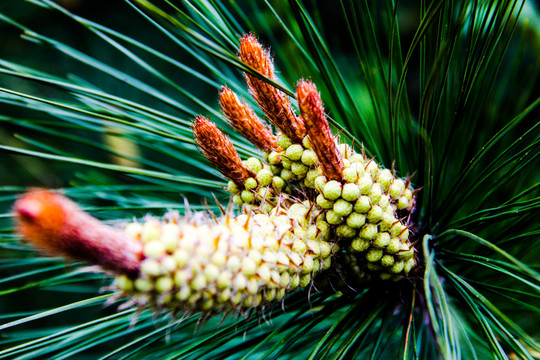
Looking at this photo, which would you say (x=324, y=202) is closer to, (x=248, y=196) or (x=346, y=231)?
(x=346, y=231)

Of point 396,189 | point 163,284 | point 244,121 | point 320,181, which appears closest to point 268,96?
point 244,121

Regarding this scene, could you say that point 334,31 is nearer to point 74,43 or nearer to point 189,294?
point 74,43

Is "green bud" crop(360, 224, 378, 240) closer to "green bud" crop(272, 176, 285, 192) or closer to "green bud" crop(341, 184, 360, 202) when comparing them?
"green bud" crop(341, 184, 360, 202)

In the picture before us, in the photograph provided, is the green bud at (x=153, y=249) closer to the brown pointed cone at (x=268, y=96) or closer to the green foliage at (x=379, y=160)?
the green foliage at (x=379, y=160)

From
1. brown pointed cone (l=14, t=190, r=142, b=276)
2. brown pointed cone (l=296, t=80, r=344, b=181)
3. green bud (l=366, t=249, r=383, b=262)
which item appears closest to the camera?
brown pointed cone (l=14, t=190, r=142, b=276)

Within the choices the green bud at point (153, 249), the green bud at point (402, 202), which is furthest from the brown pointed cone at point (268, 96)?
the green bud at point (153, 249)

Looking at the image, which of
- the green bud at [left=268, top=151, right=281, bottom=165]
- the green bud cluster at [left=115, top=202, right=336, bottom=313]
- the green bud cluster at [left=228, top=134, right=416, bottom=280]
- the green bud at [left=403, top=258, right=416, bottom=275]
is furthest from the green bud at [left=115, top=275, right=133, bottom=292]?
the green bud at [left=403, top=258, right=416, bottom=275]

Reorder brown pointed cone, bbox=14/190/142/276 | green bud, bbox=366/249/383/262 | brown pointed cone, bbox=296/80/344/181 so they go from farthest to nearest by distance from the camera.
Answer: green bud, bbox=366/249/383/262 < brown pointed cone, bbox=296/80/344/181 < brown pointed cone, bbox=14/190/142/276
